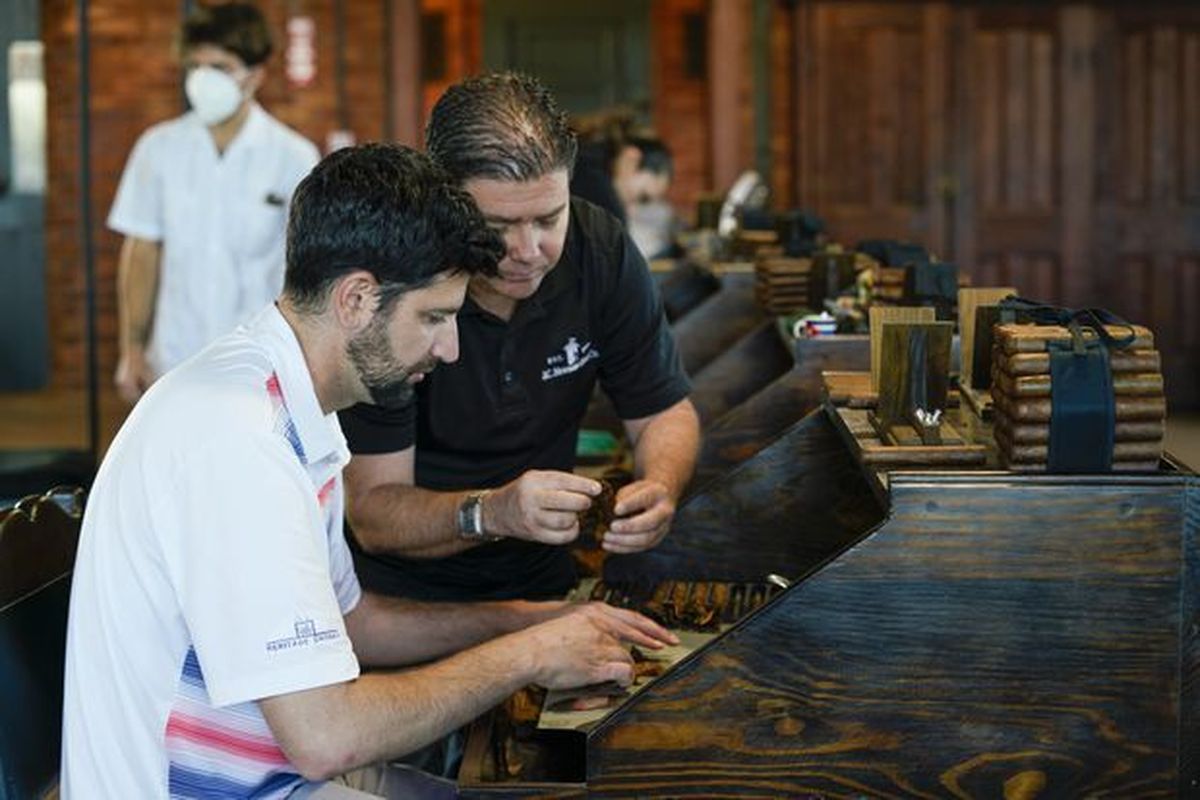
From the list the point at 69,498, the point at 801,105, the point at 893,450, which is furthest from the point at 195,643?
the point at 801,105

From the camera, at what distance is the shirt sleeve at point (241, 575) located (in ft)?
6.71

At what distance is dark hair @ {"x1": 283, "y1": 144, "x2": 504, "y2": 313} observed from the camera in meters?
2.21

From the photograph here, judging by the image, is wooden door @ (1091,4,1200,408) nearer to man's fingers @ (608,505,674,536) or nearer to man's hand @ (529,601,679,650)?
man's fingers @ (608,505,674,536)

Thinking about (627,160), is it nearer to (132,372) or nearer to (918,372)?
(132,372)

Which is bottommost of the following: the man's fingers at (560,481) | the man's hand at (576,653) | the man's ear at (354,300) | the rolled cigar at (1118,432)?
the man's hand at (576,653)

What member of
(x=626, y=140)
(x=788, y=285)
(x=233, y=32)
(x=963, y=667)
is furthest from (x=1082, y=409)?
(x=626, y=140)

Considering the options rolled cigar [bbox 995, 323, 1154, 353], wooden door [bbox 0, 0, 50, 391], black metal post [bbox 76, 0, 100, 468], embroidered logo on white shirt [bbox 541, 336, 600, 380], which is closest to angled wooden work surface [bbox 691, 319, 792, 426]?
embroidered logo on white shirt [bbox 541, 336, 600, 380]

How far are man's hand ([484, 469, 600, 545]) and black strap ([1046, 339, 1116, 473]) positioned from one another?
2.42ft

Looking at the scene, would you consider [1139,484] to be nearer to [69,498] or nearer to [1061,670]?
[1061,670]

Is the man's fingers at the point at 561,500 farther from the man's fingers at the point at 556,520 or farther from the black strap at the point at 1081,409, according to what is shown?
the black strap at the point at 1081,409

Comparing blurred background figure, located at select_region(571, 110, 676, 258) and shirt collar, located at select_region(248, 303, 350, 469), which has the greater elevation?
blurred background figure, located at select_region(571, 110, 676, 258)

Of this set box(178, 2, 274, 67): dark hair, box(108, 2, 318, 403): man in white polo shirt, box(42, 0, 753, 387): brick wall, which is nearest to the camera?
box(178, 2, 274, 67): dark hair

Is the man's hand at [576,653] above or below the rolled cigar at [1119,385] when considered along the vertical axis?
below

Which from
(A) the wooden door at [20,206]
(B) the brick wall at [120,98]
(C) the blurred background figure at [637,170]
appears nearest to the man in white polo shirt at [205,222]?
(A) the wooden door at [20,206]
